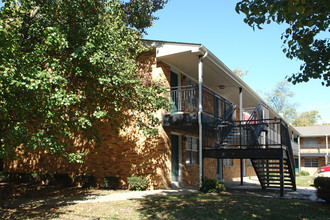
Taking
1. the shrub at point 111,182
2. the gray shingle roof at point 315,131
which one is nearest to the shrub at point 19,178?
the shrub at point 111,182

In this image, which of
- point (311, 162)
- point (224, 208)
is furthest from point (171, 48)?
point (311, 162)

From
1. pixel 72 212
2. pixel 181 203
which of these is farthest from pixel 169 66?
pixel 72 212

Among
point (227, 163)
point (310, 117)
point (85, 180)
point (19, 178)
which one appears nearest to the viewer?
point (85, 180)

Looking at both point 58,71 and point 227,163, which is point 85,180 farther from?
point 227,163

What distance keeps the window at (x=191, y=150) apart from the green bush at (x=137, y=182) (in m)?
3.10

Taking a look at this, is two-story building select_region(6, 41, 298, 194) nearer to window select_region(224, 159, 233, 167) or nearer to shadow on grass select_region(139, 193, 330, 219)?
shadow on grass select_region(139, 193, 330, 219)

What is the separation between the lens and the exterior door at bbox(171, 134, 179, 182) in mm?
13696

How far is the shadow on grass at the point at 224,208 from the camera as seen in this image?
747cm

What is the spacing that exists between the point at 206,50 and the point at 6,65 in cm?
774

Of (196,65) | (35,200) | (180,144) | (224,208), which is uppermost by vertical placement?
(196,65)

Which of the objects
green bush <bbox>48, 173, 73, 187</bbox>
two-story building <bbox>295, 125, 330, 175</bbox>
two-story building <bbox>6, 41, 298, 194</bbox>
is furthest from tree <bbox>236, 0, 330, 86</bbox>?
two-story building <bbox>295, 125, 330, 175</bbox>

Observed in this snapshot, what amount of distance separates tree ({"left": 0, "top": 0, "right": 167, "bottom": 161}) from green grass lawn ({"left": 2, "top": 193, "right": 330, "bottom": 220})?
5.02 ft

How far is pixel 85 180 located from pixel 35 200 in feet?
11.0

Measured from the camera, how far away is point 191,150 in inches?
605
